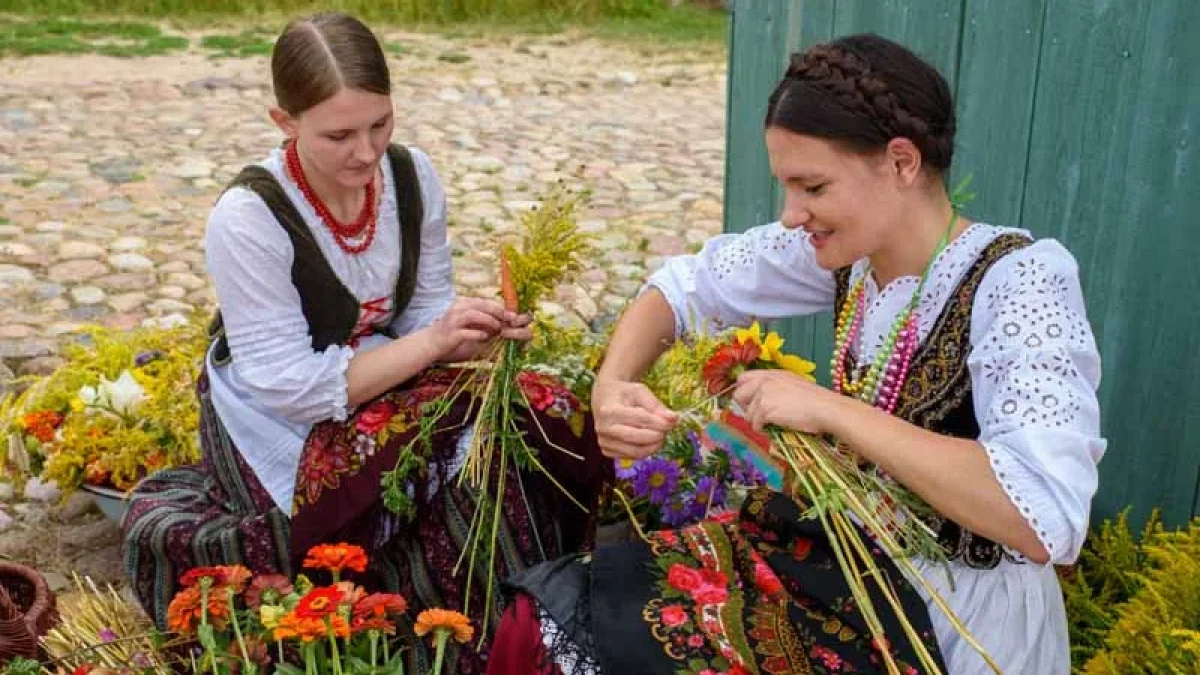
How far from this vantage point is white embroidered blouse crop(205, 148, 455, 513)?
3039 mm

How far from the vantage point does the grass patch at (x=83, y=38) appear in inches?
421

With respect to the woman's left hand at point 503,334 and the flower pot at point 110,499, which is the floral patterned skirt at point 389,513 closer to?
the woman's left hand at point 503,334

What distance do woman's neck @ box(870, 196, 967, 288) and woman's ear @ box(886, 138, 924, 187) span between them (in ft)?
0.26

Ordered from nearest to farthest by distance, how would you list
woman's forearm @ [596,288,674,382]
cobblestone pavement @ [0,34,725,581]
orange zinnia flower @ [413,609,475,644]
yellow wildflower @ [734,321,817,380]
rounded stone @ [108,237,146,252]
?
1. orange zinnia flower @ [413,609,475,644]
2. yellow wildflower @ [734,321,817,380]
3. woman's forearm @ [596,288,674,382]
4. cobblestone pavement @ [0,34,725,581]
5. rounded stone @ [108,237,146,252]

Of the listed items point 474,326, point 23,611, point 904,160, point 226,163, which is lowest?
point 23,611

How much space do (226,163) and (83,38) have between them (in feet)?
13.3

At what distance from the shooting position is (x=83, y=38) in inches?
441

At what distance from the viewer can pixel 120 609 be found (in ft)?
11.2

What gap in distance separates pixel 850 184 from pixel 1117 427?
1174 mm

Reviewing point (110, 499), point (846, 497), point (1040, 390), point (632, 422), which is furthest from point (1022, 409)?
point (110, 499)

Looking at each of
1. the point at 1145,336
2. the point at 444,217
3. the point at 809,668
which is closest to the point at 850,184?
the point at 809,668

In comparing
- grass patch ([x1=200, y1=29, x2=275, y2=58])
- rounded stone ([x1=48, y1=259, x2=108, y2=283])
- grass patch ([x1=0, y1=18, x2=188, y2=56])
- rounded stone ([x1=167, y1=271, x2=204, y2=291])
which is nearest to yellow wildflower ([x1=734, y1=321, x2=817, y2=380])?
Answer: rounded stone ([x1=167, y1=271, x2=204, y2=291])

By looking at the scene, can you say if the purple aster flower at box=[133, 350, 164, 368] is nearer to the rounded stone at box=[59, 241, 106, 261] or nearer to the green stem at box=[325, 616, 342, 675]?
the green stem at box=[325, 616, 342, 675]

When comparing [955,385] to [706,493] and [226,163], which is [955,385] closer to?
[706,493]
